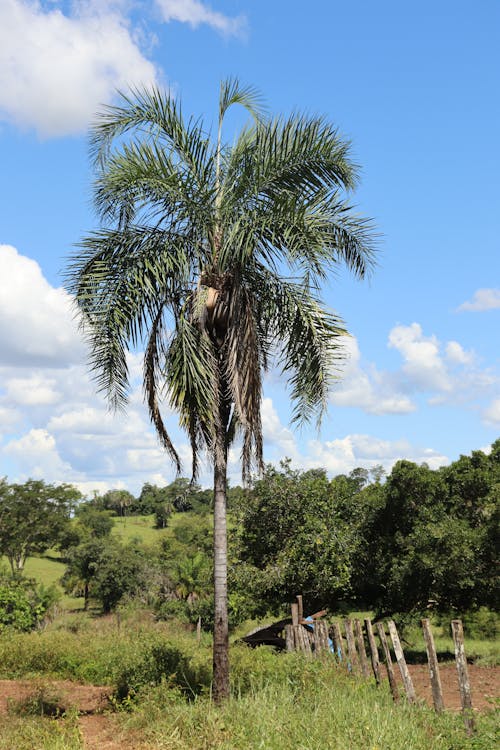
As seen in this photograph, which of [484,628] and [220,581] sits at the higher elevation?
[220,581]

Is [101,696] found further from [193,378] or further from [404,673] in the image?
[193,378]

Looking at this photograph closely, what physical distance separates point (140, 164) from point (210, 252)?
1.85m

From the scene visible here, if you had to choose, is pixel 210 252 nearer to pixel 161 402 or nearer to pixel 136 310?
pixel 136 310

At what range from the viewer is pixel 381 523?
68.7 ft

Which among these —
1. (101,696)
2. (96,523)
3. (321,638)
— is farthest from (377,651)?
(96,523)

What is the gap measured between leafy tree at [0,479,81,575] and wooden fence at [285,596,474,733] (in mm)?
29919

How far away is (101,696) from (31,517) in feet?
107

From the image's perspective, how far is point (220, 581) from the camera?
10680mm

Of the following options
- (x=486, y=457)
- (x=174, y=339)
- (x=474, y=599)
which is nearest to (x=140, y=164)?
(x=174, y=339)

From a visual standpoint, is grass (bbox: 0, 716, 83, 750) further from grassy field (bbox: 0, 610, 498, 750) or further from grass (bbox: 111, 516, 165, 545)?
grass (bbox: 111, 516, 165, 545)

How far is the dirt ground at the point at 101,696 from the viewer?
9.52 m

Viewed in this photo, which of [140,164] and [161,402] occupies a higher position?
[140,164]

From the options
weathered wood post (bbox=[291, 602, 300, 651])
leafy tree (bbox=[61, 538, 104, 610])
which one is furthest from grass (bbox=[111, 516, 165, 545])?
weathered wood post (bbox=[291, 602, 300, 651])

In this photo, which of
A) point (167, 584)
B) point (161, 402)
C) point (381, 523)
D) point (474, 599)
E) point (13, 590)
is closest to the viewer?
point (161, 402)
